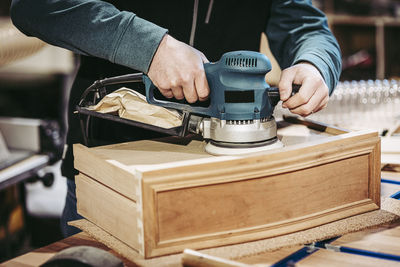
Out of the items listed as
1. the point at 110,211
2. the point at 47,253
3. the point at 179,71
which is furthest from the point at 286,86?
the point at 47,253

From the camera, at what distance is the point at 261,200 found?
91 centimetres

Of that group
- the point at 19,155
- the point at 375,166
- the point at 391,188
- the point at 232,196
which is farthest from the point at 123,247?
the point at 19,155

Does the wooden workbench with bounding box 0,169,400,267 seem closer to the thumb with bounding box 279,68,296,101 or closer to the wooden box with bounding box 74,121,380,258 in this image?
the wooden box with bounding box 74,121,380,258

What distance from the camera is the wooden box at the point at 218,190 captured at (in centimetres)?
84

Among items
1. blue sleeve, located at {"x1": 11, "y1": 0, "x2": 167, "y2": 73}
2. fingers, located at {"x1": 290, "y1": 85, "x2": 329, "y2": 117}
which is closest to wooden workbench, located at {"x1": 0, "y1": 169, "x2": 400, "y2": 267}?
fingers, located at {"x1": 290, "y1": 85, "x2": 329, "y2": 117}

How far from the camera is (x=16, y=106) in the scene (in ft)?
17.3

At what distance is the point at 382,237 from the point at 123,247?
51cm

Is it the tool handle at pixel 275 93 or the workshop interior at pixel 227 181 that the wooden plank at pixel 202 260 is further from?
the tool handle at pixel 275 93

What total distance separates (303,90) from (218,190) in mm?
313

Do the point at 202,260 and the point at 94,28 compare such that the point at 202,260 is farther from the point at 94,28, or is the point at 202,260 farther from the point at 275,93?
the point at 94,28

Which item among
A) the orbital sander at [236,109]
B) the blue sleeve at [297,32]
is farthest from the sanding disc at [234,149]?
the blue sleeve at [297,32]

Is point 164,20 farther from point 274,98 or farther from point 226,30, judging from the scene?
point 274,98

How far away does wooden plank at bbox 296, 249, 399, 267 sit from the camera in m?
0.82

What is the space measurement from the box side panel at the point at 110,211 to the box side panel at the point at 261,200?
53 mm
